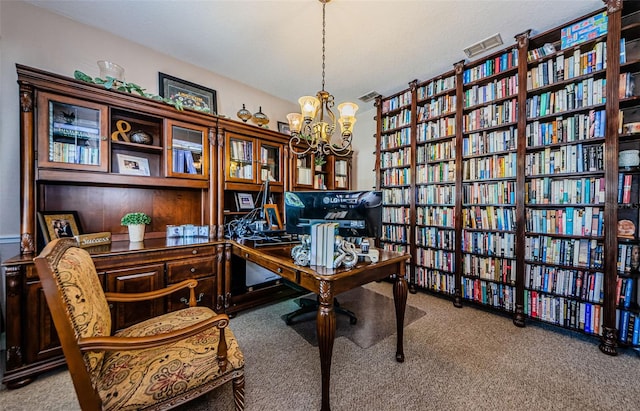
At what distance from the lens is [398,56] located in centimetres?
264

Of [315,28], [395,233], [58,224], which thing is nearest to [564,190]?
[395,233]

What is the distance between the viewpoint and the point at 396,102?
3445mm

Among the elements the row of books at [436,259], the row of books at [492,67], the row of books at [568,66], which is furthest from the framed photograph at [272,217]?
A: the row of books at [568,66]

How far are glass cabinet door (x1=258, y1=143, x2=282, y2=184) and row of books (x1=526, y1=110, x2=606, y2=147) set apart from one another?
275cm

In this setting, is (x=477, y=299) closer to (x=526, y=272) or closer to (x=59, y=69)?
(x=526, y=272)

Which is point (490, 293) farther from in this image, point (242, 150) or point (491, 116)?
point (242, 150)

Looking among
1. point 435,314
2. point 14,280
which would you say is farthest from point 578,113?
point 14,280

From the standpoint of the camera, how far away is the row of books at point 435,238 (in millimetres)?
2878

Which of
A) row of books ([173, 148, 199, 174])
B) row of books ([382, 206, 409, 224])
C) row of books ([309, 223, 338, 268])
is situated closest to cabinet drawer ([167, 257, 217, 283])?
row of books ([173, 148, 199, 174])

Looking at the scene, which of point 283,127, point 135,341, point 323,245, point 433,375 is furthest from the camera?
point 283,127

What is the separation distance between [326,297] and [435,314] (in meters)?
1.85

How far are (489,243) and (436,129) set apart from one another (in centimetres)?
151

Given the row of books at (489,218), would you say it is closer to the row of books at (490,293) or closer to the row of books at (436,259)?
the row of books at (436,259)

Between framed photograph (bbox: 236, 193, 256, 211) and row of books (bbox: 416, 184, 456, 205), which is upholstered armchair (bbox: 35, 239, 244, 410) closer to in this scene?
framed photograph (bbox: 236, 193, 256, 211)
